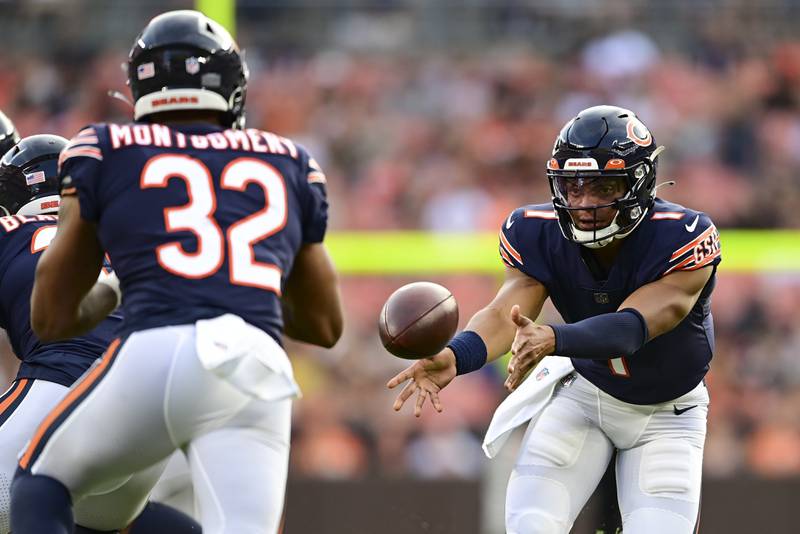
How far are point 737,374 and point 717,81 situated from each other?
8.11 feet

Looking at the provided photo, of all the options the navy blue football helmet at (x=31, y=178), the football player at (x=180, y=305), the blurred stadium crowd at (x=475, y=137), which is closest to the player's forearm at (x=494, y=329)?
the football player at (x=180, y=305)

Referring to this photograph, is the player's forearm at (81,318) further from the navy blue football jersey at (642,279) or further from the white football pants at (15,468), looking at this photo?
the navy blue football jersey at (642,279)

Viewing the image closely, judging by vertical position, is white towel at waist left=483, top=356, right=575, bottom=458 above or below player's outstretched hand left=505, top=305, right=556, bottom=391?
below

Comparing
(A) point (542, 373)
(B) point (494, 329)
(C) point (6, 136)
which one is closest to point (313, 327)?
(B) point (494, 329)

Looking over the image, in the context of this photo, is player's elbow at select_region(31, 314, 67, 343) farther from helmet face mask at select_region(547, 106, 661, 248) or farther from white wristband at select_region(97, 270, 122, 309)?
helmet face mask at select_region(547, 106, 661, 248)

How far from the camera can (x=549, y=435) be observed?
14.0ft

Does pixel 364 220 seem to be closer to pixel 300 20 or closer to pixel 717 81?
pixel 300 20

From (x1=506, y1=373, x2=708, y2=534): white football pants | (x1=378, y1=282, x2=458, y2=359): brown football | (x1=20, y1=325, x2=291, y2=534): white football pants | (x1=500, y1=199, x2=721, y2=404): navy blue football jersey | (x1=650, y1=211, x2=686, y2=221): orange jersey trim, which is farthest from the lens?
(x1=650, y1=211, x2=686, y2=221): orange jersey trim

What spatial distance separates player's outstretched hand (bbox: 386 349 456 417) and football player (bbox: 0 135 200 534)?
803mm

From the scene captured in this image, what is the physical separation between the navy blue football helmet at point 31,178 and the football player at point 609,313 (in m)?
1.53

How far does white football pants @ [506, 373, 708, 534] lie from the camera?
406cm

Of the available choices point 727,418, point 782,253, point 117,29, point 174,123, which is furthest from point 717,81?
point 174,123

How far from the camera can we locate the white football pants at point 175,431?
118 inches

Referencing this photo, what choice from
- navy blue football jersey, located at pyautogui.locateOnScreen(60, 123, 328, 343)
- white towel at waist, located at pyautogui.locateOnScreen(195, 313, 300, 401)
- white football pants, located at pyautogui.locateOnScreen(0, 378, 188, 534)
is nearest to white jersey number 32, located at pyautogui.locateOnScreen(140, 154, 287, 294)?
navy blue football jersey, located at pyautogui.locateOnScreen(60, 123, 328, 343)
